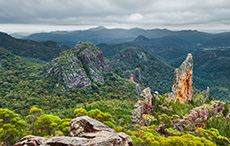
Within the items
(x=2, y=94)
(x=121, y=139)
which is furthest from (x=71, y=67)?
(x=121, y=139)

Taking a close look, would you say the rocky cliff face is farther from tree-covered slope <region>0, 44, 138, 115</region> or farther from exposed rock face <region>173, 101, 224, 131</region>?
exposed rock face <region>173, 101, 224, 131</region>

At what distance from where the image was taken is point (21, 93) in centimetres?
9419

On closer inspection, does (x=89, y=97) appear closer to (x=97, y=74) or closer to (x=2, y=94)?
(x=97, y=74)

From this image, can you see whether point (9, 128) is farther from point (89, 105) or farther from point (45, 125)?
point (89, 105)

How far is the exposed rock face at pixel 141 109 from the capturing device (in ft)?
159

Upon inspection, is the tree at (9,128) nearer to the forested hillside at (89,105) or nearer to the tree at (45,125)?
the forested hillside at (89,105)

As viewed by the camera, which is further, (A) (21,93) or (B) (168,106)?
(A) (21,93)

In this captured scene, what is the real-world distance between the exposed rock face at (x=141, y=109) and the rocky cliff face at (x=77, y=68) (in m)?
75.1

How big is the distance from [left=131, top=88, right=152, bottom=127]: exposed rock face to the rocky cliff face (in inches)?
2957

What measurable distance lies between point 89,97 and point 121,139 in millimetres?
96907

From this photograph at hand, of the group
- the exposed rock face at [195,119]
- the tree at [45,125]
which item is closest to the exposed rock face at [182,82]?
the exposed rock face at [195,119]

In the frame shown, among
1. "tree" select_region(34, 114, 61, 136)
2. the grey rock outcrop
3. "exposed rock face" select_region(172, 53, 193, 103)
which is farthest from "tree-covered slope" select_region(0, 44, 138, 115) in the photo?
"exposed rock face" select_region(172, 53, 193, 103)

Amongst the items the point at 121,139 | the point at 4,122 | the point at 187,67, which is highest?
the point at 187,67

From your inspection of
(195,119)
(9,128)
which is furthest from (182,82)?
(9,128)
